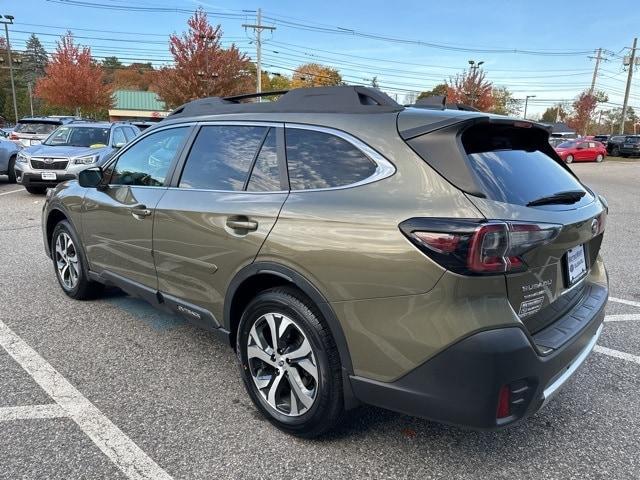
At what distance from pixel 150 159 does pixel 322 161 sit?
5.64 ft

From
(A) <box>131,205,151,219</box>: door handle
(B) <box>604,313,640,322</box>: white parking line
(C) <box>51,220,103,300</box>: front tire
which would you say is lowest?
(B) <box>604,313,640,322</box>: white parking line

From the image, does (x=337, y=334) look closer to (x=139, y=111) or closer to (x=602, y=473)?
(x=602, y=473)

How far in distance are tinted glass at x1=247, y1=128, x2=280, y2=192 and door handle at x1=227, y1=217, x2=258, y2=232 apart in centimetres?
19

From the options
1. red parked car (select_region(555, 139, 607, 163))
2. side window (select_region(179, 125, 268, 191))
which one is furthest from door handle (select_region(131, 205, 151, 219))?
red parked car (select_region(555, 139, 607, 163))

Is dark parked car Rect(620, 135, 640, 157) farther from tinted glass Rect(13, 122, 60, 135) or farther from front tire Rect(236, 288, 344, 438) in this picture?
front tire Rect(236, 288, 344, 438)

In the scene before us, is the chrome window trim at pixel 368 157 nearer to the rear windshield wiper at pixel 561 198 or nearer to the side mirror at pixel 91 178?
the rear windshield wiper at pixel 561 198

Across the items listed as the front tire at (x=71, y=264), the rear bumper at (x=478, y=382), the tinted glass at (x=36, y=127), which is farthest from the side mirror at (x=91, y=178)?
the tinted glass at (x=36, y=127)

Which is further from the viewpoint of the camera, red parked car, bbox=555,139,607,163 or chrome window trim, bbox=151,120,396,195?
red parked car, bbox=555,139,607,163

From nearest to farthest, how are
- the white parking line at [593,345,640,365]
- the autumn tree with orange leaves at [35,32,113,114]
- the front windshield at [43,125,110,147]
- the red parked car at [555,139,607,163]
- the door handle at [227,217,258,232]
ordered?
the door handle at [227,217,258,232] < the white parking line at [593,345,640,365] < the front windshield at [43,125,110,147] < the red parked car at [555,139,607,163] < the autumn tree with orange leaves at [35,32,113,114]

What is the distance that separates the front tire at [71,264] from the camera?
4.41m

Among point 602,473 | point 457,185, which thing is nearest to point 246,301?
point 457,185

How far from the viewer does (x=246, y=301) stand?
114 inches

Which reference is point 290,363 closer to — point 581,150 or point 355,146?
point 355,146

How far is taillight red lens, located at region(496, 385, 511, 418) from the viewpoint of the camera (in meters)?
2.00
